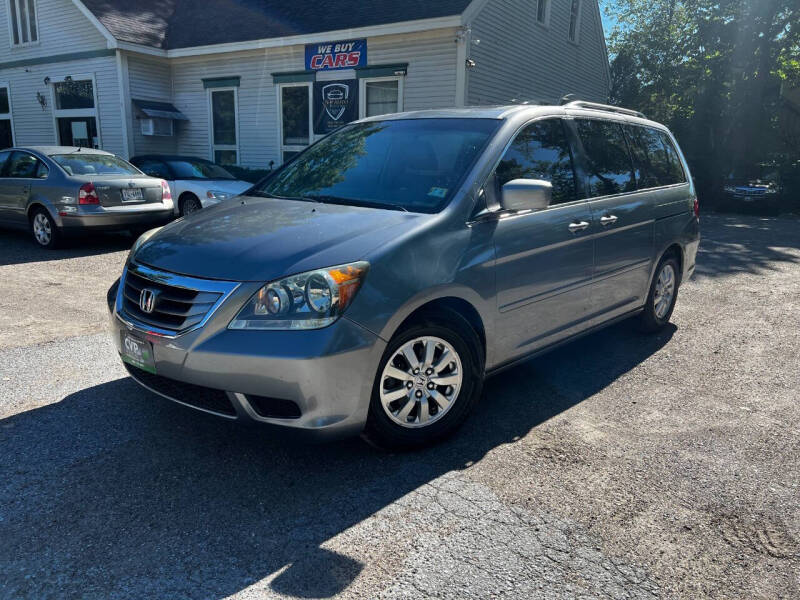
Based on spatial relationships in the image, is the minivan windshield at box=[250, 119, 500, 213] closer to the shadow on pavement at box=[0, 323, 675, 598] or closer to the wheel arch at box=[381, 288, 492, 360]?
the wheel arch at box=[381, 288, 492, 360]

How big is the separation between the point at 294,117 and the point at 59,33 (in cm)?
775

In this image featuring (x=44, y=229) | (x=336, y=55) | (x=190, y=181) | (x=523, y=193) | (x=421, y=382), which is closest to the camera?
(x=421, y=382)

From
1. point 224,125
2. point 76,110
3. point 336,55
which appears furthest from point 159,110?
point 336,55

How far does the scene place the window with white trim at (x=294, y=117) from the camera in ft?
52.6

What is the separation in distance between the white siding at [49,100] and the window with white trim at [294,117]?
4519 mm

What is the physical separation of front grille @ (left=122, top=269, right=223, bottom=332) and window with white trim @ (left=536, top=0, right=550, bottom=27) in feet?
53.0

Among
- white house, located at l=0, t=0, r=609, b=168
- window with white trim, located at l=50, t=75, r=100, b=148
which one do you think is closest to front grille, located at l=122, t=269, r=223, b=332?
white house, located at l=0, t=0, r=609, b=168

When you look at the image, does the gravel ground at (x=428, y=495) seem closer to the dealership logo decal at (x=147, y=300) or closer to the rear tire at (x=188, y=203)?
the dealership logo decal at (x=147, y=300)

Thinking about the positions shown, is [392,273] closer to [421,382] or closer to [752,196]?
[421,382]

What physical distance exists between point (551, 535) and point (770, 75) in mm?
23690

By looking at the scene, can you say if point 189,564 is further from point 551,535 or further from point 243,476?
point 551,535

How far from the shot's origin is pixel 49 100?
62.0 ft

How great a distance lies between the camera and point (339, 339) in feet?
9.48

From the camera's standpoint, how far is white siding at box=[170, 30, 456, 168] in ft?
45.3
